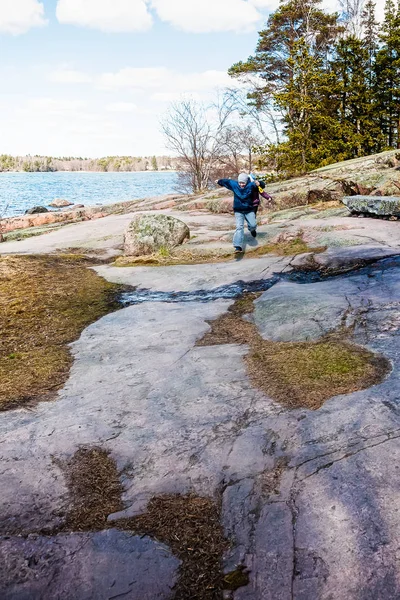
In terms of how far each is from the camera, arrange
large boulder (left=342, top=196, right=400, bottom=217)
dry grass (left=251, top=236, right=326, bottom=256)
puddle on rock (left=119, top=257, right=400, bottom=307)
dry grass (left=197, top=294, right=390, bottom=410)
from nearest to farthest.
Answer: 1. dry grass (left=197, top=294, right=390, bottom=410)
2. puddle on rock (left=119, top=257, right=400, bottom=307)
3. dry grass (left=251, top=236, right=326, bottom=256)
4. large boulder (left=342, top=196, right=400, bottom=217)

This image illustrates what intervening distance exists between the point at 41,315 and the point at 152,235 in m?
4.62

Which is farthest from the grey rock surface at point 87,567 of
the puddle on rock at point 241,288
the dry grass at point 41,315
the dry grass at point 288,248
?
the dry grass at point 288,248

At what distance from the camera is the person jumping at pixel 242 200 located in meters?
9.53

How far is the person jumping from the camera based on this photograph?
953 centimetres

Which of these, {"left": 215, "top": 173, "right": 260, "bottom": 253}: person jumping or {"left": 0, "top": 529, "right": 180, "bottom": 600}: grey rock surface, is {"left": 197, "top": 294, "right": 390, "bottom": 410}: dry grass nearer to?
{"left": 0, "top": 529, "right": 180, "bottom": 600}: grey rock surface

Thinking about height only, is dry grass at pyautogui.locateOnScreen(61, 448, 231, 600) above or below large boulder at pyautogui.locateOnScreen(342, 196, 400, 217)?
below

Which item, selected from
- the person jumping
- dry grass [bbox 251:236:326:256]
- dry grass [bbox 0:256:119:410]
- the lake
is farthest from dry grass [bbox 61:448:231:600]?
the lake

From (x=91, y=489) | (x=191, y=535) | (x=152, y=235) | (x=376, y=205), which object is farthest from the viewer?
(x=152, y=235)

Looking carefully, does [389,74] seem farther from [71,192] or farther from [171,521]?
[71,192]

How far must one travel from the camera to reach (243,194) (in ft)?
32.0

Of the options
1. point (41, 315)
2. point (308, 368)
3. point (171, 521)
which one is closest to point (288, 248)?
point (41, 315)

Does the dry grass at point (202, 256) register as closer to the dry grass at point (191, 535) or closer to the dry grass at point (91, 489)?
the dry grass at point (91, 489)

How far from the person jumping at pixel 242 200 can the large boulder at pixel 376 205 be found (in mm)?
2635

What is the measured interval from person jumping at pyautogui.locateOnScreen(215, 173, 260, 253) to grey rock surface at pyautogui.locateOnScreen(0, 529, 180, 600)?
7.68 metres
